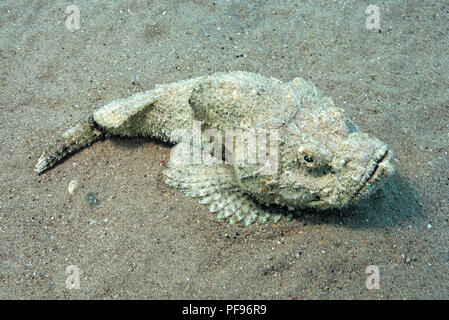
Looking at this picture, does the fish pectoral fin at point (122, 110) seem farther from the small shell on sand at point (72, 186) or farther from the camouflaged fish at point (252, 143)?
the small shell on sand at point (72, 186)

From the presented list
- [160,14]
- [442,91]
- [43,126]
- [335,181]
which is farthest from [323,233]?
[160,14]

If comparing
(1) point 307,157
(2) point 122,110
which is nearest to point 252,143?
(1) point 307,157

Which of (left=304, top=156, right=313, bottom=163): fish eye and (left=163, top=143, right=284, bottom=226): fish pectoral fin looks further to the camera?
(left=163, top=143, right=284, bottom=226): fish pectoral fin

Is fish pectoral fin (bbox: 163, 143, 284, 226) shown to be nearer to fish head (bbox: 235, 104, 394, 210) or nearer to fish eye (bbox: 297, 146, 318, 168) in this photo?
fish head (bbox: 235, 104, 394, 210)

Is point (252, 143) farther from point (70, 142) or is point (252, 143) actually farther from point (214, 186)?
point (70, 142)

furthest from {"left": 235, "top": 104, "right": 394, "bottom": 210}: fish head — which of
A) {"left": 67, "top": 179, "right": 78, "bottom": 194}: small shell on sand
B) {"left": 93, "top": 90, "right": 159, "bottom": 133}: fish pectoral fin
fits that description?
{"left": 67, "top": 179, "right": 78, "bottom": 194}: small shell on sand

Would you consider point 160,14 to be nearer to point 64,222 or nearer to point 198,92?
point 198,92
